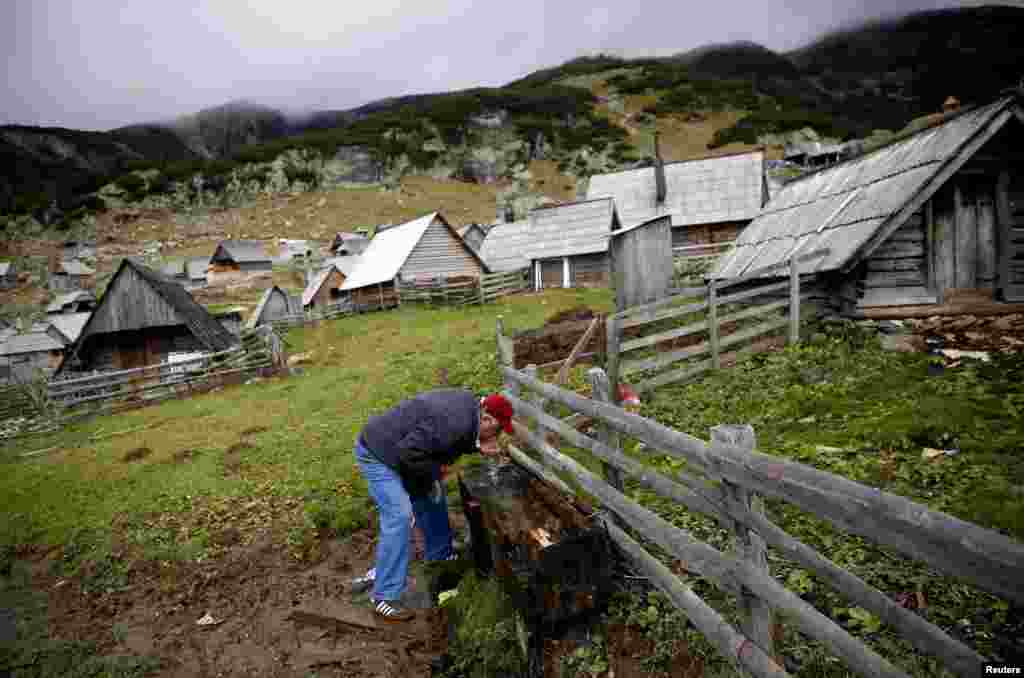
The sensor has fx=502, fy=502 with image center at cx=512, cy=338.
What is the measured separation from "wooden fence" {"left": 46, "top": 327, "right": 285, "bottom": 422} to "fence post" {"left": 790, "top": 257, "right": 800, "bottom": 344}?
53.0ft

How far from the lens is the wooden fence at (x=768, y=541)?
162 centimetres

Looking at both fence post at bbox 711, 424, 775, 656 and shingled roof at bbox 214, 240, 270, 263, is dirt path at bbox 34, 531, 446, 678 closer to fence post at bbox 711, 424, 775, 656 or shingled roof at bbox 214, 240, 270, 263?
fence post at bbox 711, 424, 775, 656

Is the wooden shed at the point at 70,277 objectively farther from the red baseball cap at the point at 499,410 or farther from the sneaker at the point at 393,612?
the red baseball cap at the point at 499,410

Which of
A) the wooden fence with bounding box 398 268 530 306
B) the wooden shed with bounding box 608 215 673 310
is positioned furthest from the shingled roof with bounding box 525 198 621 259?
the wooden shed with bounding box 608 215 673 310

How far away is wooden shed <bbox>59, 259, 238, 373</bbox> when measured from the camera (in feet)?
65.4

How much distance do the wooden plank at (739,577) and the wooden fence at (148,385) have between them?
17.0 metres

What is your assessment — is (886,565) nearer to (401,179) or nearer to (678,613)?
(678,613)

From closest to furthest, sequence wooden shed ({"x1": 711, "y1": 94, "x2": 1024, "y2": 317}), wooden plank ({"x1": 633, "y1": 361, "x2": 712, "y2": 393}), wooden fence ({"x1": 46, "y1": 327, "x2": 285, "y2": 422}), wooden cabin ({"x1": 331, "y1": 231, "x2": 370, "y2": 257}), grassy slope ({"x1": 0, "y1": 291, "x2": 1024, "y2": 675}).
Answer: grassy slope ({"x1": 0, "y1": 291, "x2": 1024, "y2": 675}) → wooden plank ({"x1": 633, "y1": 361, "x2": 712, "y2": 393}) → wooden shed ({"x1": 711, "y1": 94, "x2": 1024, "y2": 317}) → wooden fence ({"x1": 46, "y1": 327, "x2": 285, "y2": 422}) → wooden cabin ({"x1": 331, "y1": 231, "x2": 370, "y2": 257})

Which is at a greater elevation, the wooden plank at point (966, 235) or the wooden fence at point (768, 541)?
the wooden plank at point (966, 235)

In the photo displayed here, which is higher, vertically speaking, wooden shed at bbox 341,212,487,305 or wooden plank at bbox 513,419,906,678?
wooden shed at bbox 341,212,487,305

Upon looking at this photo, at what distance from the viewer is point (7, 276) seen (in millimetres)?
70250

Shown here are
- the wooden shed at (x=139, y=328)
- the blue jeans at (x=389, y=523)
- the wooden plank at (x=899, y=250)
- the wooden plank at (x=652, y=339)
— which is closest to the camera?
the blue jeans at (x=389, y=523)

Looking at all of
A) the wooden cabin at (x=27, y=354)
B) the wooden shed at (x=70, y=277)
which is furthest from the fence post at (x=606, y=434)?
the wooden shed at (x=70, y=277)

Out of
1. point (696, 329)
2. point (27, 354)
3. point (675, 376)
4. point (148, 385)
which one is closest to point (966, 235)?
point (696, 329)
